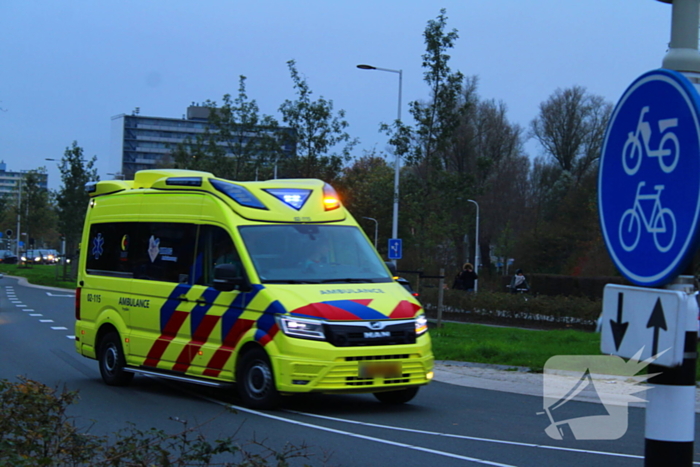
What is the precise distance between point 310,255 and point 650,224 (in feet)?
23.3

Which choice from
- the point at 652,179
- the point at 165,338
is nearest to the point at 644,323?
the point at 652,179

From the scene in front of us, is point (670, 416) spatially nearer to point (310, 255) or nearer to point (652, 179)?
point (652, 179)

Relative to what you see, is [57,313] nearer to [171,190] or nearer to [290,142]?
[290,142]

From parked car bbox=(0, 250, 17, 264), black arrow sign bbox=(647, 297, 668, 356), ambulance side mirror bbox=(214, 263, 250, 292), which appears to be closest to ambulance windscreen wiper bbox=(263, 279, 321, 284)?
ambulance side mirror bbox=(214, 263, 250, 292)

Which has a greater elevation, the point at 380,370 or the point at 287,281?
the point at 287,281

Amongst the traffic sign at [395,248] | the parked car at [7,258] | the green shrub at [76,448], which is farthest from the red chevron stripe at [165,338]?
the parked car at [7,258]

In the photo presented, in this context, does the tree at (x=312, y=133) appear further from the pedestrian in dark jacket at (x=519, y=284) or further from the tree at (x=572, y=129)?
the tree at (x=572, y=129)

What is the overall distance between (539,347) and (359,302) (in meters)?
8.01

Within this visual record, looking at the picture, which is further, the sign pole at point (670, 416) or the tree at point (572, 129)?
the tree at point (572, 129)

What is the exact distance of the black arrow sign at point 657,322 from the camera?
7.88 ft

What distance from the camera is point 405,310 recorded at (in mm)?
8906

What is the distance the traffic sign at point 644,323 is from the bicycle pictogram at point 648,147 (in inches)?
15.0

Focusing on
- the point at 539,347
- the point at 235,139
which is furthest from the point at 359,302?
the point at 235,139

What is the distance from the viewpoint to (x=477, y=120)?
61.6 meters
